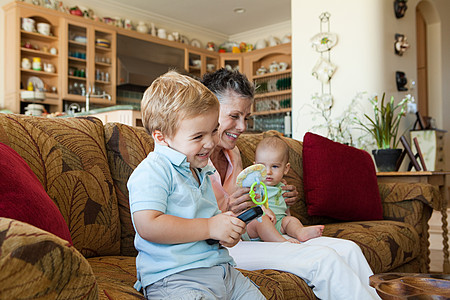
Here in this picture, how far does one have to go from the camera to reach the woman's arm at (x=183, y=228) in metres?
1.02

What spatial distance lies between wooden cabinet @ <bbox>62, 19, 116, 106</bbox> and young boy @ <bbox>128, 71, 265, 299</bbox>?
17.6 feet

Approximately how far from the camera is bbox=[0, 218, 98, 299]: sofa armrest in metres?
0.57

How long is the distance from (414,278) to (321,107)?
371cm

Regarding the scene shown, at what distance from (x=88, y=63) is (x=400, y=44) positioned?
4.30 metres

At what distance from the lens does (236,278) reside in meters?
1.17

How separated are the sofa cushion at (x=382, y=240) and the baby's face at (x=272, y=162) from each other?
16.3 inches

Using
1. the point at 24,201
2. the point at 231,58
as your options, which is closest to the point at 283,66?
the point at 231,58

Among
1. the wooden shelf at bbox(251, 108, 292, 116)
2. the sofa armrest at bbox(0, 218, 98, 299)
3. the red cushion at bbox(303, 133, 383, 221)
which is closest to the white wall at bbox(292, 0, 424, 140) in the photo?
the red cushion at bbox(303, 133, 383, 221)

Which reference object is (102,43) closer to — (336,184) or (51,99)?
(51,99)

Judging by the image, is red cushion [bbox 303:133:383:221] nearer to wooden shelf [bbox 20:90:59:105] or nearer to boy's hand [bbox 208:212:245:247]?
boy's hand [bbox 208:212:245:247]

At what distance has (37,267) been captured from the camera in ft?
1.95

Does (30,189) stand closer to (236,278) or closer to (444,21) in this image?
(236,278)

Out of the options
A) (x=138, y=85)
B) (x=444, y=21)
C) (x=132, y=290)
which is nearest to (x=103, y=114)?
(x=138, y=85)

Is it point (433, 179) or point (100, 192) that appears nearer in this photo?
point (100, 192)
